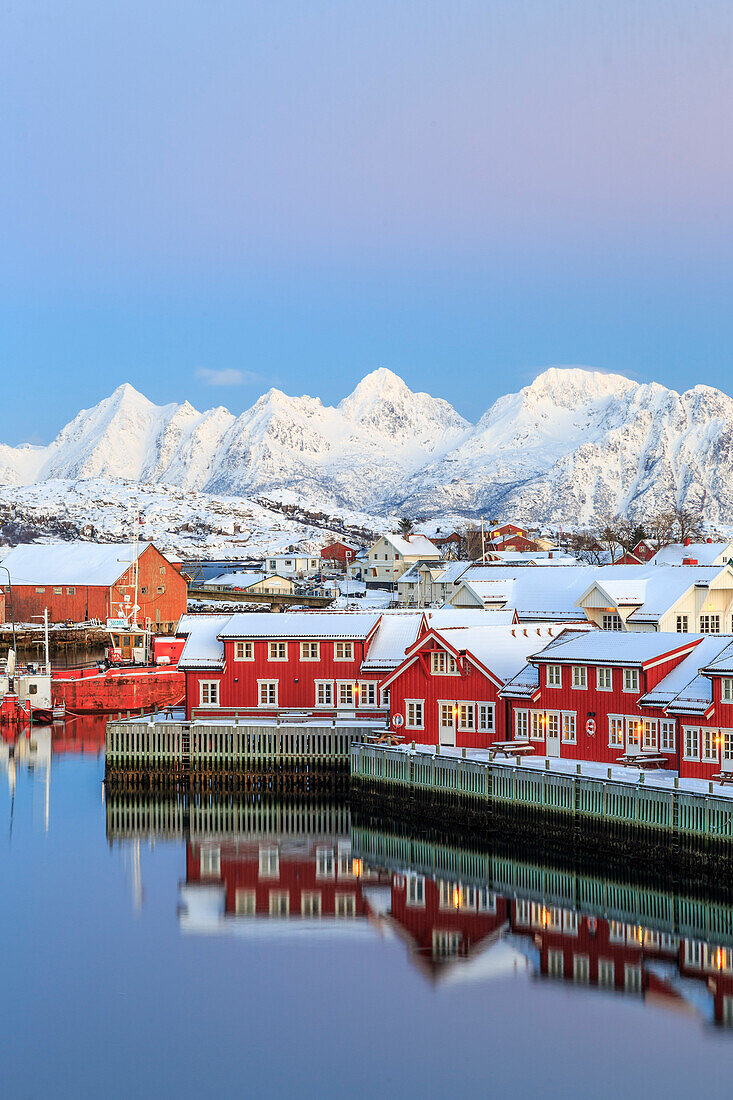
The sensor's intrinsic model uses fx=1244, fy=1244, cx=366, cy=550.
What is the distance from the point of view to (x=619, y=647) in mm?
42812

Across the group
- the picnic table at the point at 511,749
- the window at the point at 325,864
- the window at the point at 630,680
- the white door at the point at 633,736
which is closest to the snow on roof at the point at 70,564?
the picnic table at the point at 511,749

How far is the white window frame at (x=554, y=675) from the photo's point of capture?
43.7 meters

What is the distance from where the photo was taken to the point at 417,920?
1371 inches

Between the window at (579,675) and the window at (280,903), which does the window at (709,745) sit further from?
the window at (280,903)

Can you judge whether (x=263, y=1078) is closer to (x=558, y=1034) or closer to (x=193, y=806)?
(x=558, y=1034)

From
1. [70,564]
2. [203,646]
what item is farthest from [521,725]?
[70,564]

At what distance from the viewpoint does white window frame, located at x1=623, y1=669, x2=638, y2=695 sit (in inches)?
1630

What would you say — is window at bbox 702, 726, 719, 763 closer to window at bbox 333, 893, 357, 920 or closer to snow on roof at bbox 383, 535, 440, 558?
window at bbox 333, 893, 357, 920

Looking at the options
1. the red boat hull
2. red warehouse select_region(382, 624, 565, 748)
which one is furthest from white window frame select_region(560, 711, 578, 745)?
the red boat hull

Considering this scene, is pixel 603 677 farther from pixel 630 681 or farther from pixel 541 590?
pixel 541 590

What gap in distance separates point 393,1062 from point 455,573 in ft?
228

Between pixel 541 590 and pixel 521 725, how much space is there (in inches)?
1003

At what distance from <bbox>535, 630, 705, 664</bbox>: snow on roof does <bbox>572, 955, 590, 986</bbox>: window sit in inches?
480

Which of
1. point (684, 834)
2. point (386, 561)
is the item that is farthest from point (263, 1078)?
point (386, 561)
